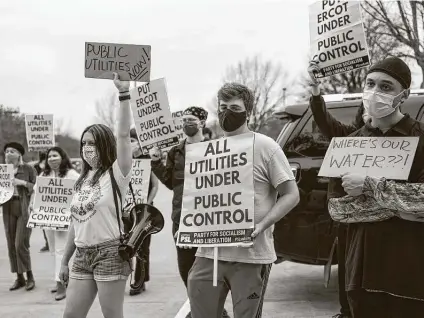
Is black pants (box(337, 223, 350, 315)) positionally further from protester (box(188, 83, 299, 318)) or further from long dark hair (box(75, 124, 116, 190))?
long dark hair (box(75, 124, 116, 190))

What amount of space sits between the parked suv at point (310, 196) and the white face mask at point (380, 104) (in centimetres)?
259

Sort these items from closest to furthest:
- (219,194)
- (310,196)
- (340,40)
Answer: (219,194) → (340,40) → (310,196)

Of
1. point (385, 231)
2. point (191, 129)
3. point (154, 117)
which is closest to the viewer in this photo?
point (385, 231)

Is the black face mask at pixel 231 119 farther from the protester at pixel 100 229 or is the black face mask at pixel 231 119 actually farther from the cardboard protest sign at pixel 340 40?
the cardboard protest sign at pixel 340 40

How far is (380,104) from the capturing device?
3146mm

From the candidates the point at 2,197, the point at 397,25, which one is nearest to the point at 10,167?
the point at 2,197

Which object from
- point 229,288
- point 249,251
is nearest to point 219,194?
point 249,251

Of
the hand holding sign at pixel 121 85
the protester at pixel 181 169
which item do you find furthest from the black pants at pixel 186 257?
the hand holding sign at pixel 121 85

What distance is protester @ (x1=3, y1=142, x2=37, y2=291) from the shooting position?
7637mm

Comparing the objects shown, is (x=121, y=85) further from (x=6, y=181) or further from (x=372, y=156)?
(x=6, y=181)

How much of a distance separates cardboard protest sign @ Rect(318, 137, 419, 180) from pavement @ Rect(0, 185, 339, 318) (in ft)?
10.1

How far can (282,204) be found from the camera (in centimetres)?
342

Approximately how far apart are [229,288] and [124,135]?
1205 millimetres

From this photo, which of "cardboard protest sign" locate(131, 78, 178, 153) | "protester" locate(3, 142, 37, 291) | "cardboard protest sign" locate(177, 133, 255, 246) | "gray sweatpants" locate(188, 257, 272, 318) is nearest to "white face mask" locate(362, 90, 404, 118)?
"cardboard protest sign" locate(177, 133, 255, 246)
